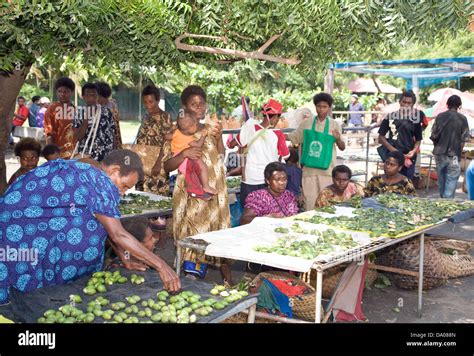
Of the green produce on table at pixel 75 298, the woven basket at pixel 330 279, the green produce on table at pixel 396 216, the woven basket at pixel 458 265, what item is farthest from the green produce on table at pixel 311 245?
the woven basket at pixel 458 265

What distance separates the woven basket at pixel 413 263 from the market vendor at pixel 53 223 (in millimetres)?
3512

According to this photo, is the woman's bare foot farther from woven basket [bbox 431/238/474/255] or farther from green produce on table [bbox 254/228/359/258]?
woven basket [bbox 431/238/474/255]

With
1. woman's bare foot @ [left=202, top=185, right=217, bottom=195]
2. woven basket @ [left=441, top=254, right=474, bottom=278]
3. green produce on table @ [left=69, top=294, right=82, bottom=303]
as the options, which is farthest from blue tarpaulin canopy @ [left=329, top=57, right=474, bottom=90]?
green produce on table @ [left=69, top=294, right=82, bottom=303]

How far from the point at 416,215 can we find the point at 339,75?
3423 cm

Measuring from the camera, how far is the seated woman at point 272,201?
20.7 ft

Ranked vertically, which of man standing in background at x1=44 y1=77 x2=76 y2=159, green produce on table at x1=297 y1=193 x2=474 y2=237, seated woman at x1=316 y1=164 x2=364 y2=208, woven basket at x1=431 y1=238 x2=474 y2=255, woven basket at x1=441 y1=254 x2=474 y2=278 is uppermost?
man standing in background at x1=44 y1=77 x2=76 y2=159

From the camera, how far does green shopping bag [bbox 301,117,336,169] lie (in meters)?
8.20

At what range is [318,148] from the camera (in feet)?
27.0

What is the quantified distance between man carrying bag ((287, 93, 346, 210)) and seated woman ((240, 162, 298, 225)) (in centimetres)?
184

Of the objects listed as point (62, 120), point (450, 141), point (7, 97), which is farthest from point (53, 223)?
point (450, 141)

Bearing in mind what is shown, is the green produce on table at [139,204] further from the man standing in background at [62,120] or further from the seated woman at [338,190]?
the seated woman at [338,190]
